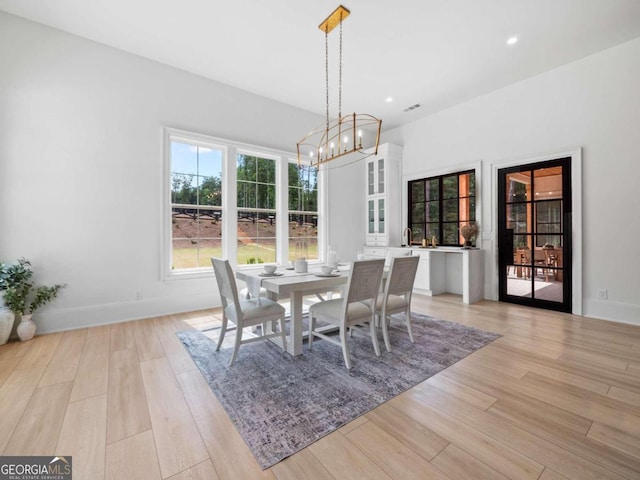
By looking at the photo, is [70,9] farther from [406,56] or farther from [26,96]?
[406,56]

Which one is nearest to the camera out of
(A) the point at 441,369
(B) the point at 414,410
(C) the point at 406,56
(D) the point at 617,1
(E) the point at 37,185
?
(B) the point at 414,410

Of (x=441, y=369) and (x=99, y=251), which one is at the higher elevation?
(x=99, y=251)

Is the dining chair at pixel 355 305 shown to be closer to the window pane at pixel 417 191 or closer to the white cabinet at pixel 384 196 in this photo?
the white cabinet at pixel 384 196

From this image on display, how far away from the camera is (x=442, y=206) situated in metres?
5.43

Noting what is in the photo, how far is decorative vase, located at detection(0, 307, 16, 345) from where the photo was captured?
2818mm

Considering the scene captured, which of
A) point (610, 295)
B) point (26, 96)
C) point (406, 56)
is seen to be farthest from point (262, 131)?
point (610, 295)

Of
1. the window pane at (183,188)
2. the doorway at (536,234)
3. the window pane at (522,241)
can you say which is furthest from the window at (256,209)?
the window pane at (522,241)

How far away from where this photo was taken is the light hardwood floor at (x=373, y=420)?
4.50 ft

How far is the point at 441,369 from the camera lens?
2.35m

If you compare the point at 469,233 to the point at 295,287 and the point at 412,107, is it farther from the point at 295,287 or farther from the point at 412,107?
the point at 295,287

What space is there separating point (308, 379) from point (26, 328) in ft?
Result: 10.1

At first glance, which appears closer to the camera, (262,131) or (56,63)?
(56,63)

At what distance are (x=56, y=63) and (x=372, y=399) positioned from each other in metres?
4.80

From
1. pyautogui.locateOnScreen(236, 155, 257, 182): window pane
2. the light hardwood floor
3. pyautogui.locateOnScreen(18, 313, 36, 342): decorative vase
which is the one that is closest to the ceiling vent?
pyautogui.locateOnScreen(236, 155, 257, 182): window pane
